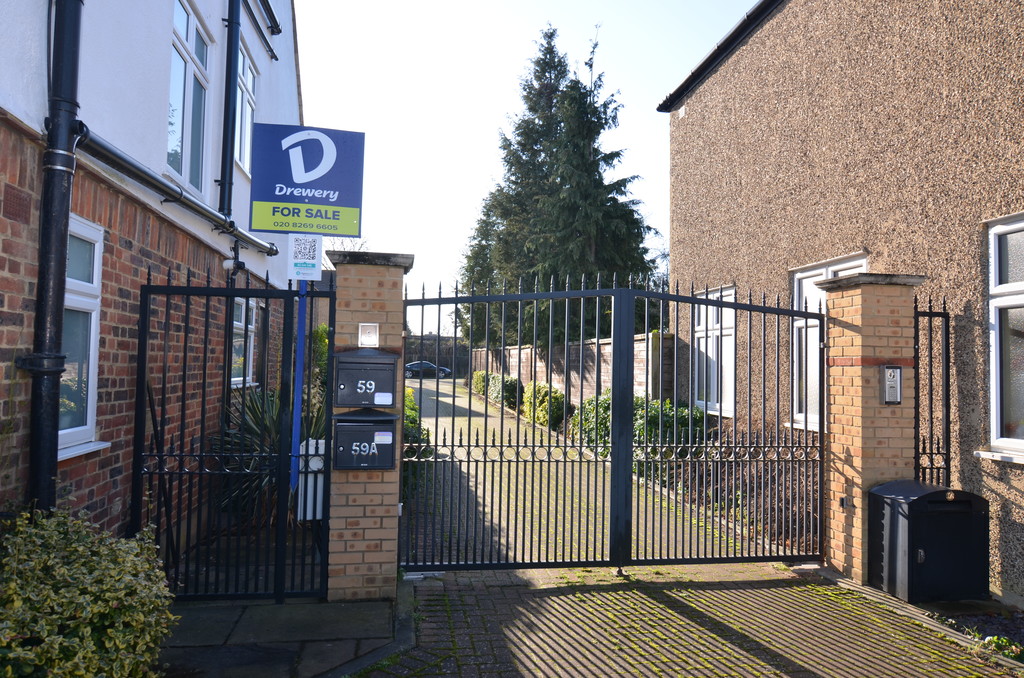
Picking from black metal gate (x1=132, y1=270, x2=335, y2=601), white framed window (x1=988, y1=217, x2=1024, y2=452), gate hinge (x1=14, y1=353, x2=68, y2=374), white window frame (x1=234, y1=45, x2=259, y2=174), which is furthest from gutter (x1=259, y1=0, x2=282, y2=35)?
white framed window (x1=988, y1=217, x2=1024, y2=452)

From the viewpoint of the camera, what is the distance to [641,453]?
9.38 metres

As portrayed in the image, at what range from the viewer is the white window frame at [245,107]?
8.61 meters

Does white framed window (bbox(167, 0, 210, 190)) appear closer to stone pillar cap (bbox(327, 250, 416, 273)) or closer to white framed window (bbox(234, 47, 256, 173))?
white framed window (bbox(234, 47, 256, 173))

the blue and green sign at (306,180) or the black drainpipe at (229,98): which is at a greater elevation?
the black drainpipe at (229,98)

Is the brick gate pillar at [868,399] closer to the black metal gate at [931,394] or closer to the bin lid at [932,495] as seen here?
the black metal gate at [931,394]

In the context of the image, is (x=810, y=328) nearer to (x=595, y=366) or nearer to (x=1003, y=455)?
(x=595, y=366)

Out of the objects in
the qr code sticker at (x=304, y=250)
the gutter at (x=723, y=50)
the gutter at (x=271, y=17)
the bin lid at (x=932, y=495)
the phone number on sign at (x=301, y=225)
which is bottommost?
the bin lid at (x=932, y=495)

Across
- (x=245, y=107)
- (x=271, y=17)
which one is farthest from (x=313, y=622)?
(x=271, y=17)

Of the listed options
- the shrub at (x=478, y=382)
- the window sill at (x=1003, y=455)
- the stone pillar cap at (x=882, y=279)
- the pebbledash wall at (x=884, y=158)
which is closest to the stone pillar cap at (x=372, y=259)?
the stone pillar cap at (x=882, y=279)

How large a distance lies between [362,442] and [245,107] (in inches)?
241

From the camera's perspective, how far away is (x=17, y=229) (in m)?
3.50

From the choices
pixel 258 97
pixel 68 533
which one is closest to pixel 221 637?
pixel 68 533

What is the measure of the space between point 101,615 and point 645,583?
3.75m

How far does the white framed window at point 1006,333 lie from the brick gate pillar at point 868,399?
0.60 meters
